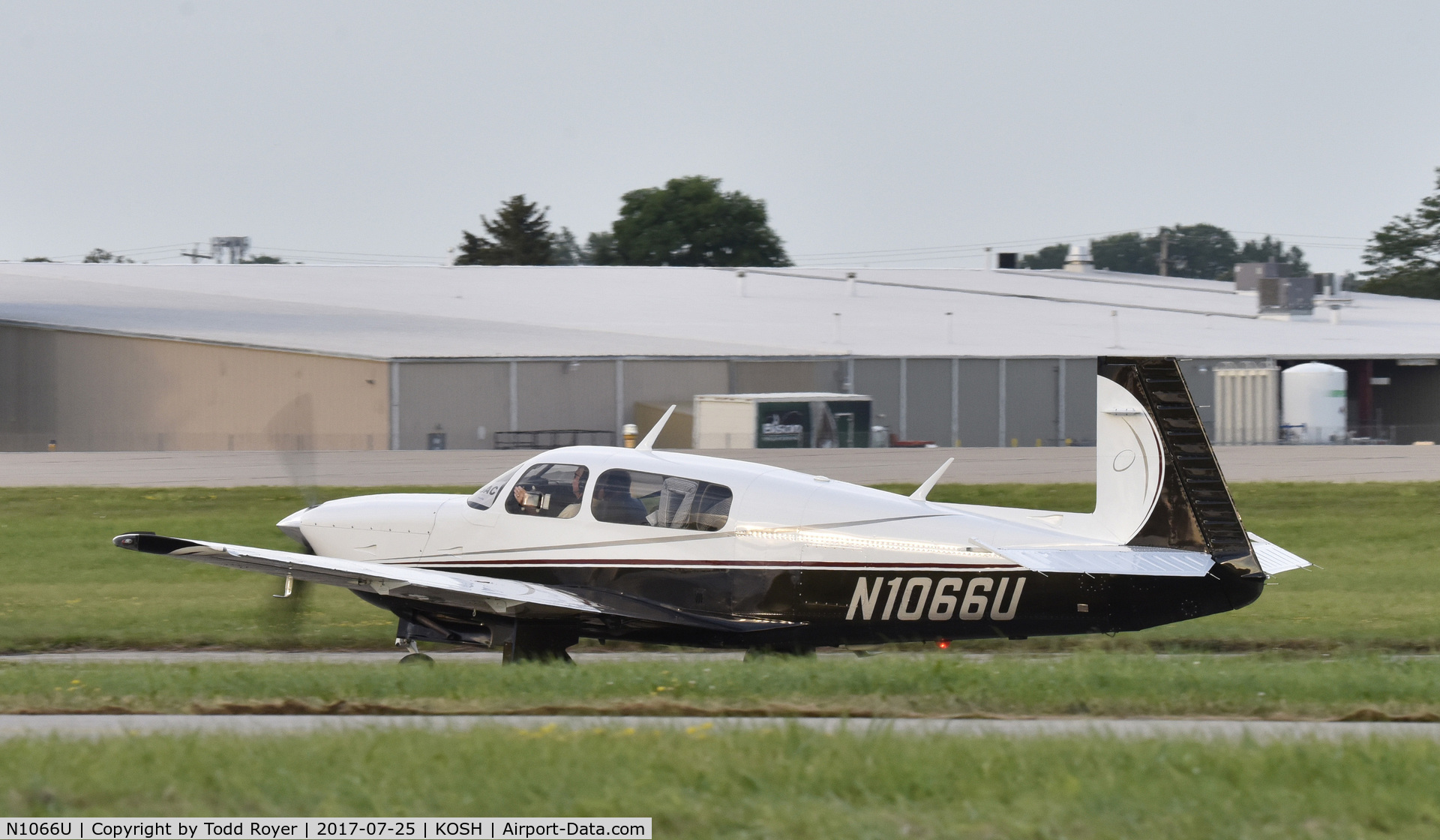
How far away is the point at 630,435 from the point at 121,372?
72.0ft

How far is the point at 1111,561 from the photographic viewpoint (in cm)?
1019

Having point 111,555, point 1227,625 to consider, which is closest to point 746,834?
point 1227,625

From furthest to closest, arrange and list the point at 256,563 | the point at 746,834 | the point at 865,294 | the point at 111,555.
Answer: the point at 865,294 → the point at 111,555 → the point at 256,563 → the point at 746,834

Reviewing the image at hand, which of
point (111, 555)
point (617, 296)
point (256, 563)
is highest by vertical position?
point (617, 296)

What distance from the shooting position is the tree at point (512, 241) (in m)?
110

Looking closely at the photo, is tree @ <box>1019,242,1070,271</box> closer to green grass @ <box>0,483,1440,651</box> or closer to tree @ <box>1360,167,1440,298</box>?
tree @ <box>1360,167,1440,298</box>

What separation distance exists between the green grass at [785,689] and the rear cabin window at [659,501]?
122 centimetres

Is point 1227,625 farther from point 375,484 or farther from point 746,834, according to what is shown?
point 375,484

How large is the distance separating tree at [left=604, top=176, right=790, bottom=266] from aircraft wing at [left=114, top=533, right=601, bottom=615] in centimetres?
8659

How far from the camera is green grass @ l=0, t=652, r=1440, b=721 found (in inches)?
316

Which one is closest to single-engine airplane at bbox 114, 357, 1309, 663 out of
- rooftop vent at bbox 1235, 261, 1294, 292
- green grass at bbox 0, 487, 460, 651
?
green grass at bbox 0, 487, 460, 651

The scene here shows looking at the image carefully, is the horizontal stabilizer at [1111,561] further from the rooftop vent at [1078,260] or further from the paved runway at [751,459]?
the rooftop vent at [1078,260]

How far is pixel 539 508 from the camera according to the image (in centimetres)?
1120

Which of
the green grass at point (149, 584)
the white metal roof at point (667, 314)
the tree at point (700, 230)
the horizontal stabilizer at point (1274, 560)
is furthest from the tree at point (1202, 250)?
the horizontal stabilizer at point (1274, 560)
